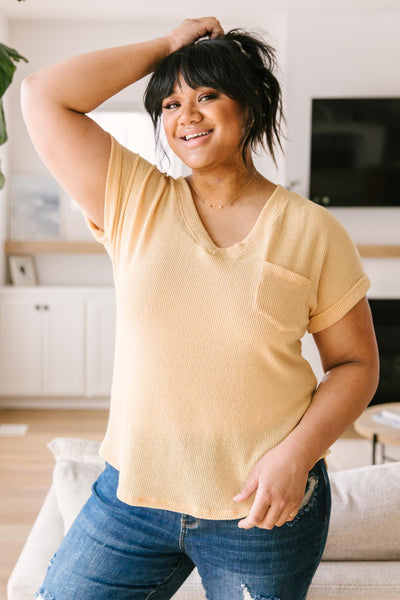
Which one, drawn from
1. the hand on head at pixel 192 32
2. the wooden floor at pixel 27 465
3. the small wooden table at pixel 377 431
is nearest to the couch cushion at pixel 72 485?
the hand on head at pixel 192 32

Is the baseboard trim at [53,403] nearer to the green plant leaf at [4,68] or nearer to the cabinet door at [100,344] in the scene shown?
the cabinet door at [100,344]

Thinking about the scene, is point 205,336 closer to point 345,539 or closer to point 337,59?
point 345,539

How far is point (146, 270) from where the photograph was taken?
0.99 m

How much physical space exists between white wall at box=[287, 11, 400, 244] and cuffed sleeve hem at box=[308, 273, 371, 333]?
153 inches

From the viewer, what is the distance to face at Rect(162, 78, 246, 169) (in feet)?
3.40

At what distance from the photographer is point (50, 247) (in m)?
5.09

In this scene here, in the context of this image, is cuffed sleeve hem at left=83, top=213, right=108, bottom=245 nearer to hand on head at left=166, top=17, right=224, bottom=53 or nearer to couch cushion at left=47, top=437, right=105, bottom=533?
hand on head at left=166, top=17, right=224, bottom=53

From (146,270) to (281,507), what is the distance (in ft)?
1.26

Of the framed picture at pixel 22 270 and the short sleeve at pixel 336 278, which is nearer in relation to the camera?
the short sleeve at pixel 336 278

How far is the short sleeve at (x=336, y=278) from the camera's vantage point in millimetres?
1024

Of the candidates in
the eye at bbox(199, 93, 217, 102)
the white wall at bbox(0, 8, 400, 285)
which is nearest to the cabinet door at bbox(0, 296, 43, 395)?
the white wall at bbox(0, 8, 400, 285)

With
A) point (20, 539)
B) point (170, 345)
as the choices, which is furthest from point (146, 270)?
point (20, 539)

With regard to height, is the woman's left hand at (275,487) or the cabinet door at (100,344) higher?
the woman's left hand at (275,487)

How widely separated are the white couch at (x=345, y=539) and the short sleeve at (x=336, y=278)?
55 centimetres
